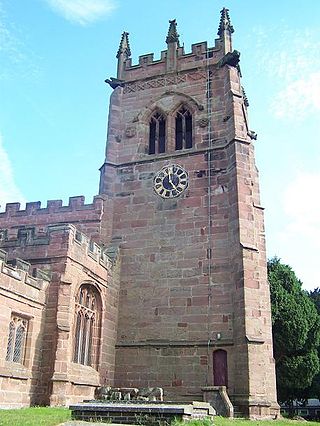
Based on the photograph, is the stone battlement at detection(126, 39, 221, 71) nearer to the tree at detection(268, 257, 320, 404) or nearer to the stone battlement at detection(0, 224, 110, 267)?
the stone battlement at detection(0, 224, 110, 267)

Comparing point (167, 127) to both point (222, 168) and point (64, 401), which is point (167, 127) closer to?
point (222, 168)

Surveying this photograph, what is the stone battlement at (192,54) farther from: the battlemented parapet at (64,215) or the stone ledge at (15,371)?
the stone ledge at (15,371)

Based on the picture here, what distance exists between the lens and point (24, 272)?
15.2 m

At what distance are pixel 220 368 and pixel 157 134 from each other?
485 inches

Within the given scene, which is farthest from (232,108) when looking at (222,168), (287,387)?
(287,387)

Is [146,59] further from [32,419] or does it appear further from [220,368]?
Result: [32,419]

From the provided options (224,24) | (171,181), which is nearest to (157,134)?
(171,181)

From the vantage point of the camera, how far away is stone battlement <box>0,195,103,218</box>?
23.4m

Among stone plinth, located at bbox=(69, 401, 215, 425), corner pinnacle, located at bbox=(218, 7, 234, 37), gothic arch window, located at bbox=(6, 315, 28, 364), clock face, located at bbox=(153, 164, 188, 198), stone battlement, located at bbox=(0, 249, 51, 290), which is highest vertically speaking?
corner pinnacle, located at bbox=(218, 7, 234, 37)

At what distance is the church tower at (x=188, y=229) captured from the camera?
19.0 meters

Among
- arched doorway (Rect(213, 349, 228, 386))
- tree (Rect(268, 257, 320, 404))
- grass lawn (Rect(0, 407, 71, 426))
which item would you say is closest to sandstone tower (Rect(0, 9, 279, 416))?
arched doorway (Rect(213, 349, 228, 386))

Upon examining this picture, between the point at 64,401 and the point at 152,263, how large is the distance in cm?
797

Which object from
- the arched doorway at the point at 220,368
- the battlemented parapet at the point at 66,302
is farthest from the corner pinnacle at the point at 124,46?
the arched doorway at the point at 220,368

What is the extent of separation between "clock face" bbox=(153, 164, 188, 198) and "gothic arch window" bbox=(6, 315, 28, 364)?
32.8 ft
